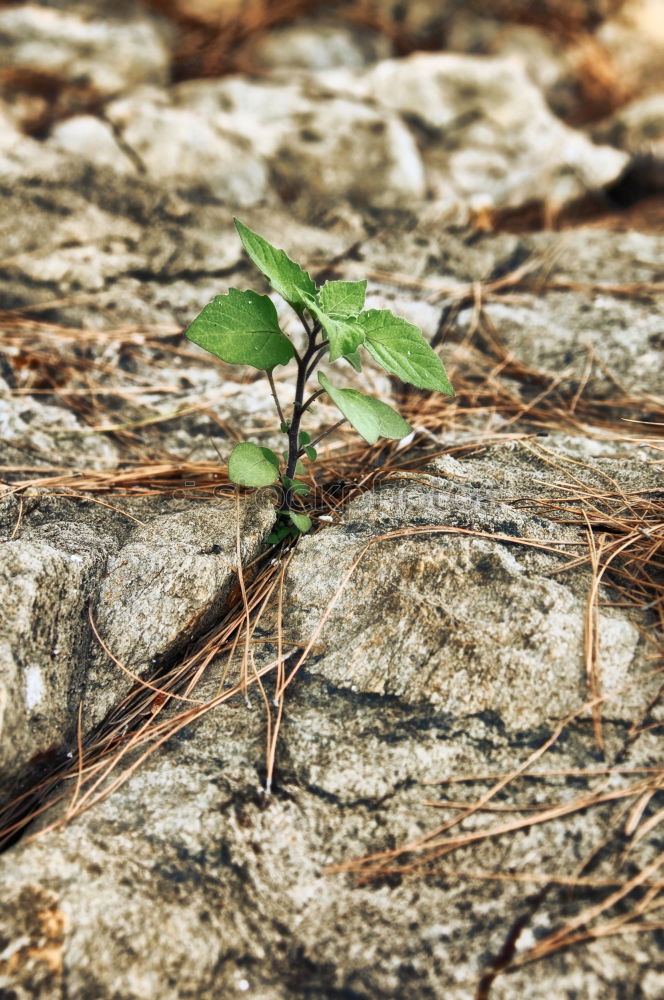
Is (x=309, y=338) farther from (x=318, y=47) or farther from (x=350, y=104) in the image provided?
(x=318, y=47)

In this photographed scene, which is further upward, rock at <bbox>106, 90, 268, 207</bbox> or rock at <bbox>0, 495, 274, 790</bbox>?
rock at <bbox>106, 90, 268, 207</bbox>

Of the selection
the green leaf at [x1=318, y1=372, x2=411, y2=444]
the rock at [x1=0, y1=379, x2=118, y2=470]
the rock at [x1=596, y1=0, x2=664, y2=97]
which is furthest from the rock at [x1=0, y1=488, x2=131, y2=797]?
the rock at [x1=596, y1=0, x2=664, y2=97]

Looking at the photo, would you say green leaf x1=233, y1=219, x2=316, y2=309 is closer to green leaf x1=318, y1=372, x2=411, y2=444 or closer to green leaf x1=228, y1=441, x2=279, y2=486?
green leaf x1=318, y1=372, x2=411, y2=444

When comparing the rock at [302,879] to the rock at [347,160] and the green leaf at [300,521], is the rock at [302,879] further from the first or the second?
the rock at [347,160]

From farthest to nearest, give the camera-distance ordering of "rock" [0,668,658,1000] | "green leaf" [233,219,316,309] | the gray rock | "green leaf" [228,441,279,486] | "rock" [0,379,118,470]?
the gray rock, "rock" [0,379,118,470], "green leaf" [228,441,279,486], "green leaf" [233,219,316,309], "rock" [0,668,658,1000]

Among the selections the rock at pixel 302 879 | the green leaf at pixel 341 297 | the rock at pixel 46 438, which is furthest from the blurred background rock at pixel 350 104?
the rock at pixel 302 879

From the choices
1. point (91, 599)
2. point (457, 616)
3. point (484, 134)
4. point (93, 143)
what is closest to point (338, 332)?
point (457, 616)
